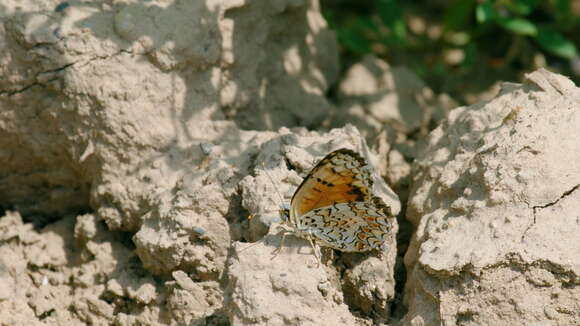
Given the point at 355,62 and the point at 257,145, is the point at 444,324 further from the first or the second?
the point at 355,62

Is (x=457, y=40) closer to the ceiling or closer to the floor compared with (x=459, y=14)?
closer to the floor

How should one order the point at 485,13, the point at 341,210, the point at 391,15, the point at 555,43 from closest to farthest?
the point at 341,210 → the point at 485,13 → the point at 555,43 → the point at 391,15

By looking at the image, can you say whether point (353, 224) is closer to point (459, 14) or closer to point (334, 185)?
point (334, 185)

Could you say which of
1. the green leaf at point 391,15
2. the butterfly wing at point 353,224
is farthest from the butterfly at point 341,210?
the green leaf at point 391,15

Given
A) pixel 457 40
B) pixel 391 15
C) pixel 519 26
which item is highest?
pixel 519 26

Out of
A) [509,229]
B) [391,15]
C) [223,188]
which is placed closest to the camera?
[509,229]

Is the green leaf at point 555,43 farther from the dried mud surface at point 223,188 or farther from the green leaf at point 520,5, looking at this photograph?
the dried mud surface at point 223,188

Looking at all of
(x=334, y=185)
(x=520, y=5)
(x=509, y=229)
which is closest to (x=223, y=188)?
(x=334, y=185)

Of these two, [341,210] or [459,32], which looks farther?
[459,32]

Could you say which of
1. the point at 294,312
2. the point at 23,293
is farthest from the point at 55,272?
the point at 294,312
